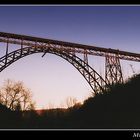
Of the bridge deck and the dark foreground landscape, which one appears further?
the bridge deck

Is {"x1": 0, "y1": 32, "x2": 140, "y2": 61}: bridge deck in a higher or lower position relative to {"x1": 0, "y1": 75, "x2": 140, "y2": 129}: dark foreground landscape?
higher

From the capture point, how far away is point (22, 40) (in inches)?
939

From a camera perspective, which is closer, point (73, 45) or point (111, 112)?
point (111, 112)

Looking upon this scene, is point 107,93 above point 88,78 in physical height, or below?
below

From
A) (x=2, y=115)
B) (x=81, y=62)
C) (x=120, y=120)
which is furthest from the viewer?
(x=81, y=62)

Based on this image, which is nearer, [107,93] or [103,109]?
[103,109]

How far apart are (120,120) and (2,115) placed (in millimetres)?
9022

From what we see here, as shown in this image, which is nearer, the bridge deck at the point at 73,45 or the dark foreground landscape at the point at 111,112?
the dark foreground landscape at the point at 111,112

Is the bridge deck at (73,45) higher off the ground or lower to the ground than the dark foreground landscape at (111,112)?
higher

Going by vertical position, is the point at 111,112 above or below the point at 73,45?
below
